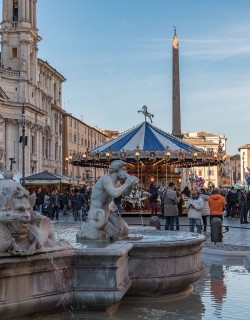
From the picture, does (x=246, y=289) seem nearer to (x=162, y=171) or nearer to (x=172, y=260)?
(x=172, y=260)

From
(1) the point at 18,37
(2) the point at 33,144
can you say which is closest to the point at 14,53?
(1) the point at 18,37

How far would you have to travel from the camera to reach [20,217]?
607 cm

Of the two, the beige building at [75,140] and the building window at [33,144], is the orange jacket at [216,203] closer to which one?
the building window at [33,144]

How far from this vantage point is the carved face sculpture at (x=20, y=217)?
6.07m

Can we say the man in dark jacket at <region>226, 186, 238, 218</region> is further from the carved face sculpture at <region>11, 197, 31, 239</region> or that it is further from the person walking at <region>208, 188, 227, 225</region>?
the carved face sculpture at <region>11, 197, 31, 239</region>

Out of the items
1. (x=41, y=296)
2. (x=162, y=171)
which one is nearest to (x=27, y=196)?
(x=41, y=296)

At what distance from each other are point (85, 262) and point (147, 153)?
72.9ft

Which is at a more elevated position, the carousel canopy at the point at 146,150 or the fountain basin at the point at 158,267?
the carousel canopy at the point at 146,150

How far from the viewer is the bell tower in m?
66.4

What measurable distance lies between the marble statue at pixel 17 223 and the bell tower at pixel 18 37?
60.8 m

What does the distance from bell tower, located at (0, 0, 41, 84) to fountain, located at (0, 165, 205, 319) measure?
58.4 metres

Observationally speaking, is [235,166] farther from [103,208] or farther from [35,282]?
[35,282]

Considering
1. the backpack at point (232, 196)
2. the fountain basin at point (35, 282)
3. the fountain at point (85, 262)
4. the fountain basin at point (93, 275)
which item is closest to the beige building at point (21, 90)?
the backpack at point (232, 196)


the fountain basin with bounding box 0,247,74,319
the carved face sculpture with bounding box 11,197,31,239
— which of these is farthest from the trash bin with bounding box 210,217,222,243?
the carved face sculpture with bounding box 11,197,31,239
